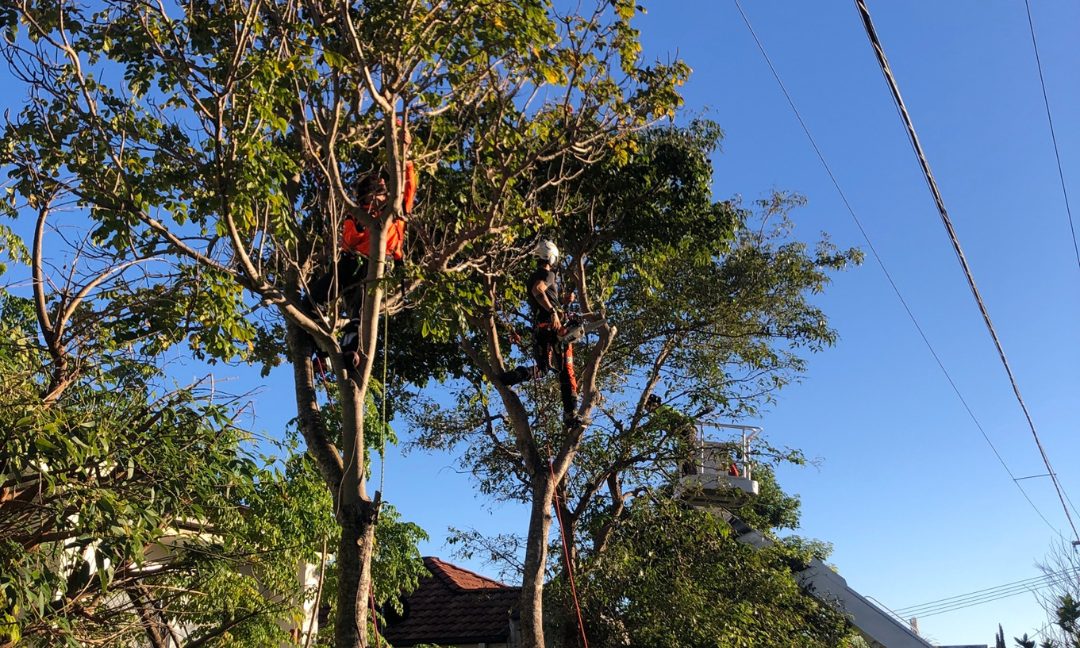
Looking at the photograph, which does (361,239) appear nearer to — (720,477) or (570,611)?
(570,611)

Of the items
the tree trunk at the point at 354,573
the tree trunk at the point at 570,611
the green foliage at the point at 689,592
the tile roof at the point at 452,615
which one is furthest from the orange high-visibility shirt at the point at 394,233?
the tile roof at the point at 452,615

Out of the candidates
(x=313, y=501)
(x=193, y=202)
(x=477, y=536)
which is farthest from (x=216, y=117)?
(x=477, y=536)

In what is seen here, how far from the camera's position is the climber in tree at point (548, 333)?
958 centimetres

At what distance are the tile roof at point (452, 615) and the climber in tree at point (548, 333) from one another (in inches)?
273

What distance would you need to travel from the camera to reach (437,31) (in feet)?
24.5

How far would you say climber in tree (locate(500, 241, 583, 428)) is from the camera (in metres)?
9.58

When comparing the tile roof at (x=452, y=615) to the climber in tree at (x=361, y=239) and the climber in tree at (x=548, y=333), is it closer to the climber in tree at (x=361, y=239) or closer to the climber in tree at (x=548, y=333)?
the climber in tree at (x=548, y=333)

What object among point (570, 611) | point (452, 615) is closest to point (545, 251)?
point (570, 611)

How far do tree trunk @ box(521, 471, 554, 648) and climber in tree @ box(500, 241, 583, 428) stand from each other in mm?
808

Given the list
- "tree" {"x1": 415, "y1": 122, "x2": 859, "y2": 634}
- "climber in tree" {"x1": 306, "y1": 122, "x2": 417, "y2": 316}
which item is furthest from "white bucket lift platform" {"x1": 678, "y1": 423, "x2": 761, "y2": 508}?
"climber in tree" {"x1": 306, "y1": 122, "x2": 417, "y2": 316}

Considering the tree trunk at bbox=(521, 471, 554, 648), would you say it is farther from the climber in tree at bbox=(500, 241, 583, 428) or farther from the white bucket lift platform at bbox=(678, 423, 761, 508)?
the white bucket lift platform at bbox=(678, 423, 761, 508)

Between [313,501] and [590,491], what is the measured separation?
5041 millimetres

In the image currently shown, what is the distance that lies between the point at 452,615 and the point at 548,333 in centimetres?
952

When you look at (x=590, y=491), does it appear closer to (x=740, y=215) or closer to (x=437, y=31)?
(x=740, y=215)
